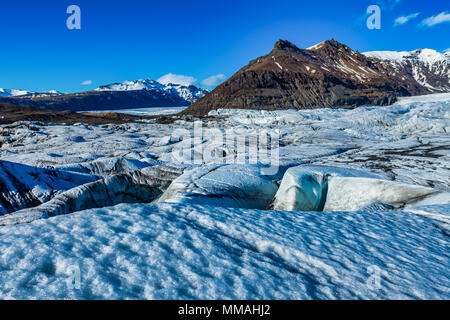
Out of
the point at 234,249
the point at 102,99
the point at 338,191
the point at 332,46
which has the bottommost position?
the point at 338,191

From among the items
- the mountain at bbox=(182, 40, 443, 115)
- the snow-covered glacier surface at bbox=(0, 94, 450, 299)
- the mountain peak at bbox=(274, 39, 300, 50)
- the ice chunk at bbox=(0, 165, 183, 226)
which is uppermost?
the mountain peak at bbox=(274, 39, 300, 50)

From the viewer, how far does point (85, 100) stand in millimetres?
118188

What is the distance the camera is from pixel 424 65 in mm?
117938

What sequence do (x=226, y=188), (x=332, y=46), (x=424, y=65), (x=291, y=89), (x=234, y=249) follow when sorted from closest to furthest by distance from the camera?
(x=234, y=249) < (x=226, y=188) < (x=291, y=89) < (x=332, y=46) < (x=424, y=65)

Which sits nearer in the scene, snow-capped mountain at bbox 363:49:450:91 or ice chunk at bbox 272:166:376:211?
ice chunk at bbox 272:166:376:211

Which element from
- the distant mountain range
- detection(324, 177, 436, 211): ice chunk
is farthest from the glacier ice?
the distant mountain range

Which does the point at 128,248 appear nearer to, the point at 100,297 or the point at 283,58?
the point at 100,297

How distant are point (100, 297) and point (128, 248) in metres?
0.48

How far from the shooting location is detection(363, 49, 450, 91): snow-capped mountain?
10576 centimetres

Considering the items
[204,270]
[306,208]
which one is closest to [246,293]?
[204,270]

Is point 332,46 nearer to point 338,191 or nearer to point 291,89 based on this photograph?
point 291,89

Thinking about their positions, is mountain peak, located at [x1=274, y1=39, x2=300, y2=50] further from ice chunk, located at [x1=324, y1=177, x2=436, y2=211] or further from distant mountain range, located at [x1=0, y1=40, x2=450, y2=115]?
ice chunk, located at [x1=324, y1=177, x2=436, y2=211]

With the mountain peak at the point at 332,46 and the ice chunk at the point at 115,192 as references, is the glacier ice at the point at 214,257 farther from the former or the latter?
the mountain peak at the point at 332,46

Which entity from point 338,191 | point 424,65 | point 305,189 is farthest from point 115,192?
point 424,65
